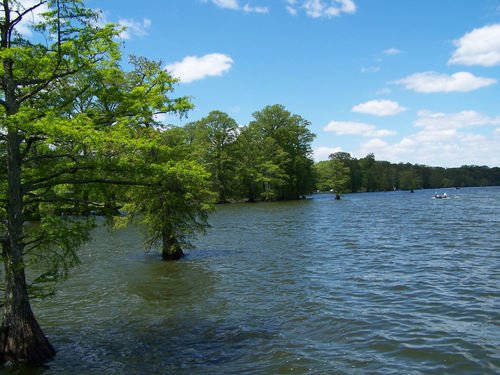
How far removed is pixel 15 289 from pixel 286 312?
8.24 m

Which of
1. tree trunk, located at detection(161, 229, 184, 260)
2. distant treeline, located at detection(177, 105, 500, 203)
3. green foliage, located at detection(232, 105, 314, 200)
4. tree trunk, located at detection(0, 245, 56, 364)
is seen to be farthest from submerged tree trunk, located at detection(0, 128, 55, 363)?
green foliage, located at detection(232, 105, 314, 200)

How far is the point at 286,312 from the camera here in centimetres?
1416

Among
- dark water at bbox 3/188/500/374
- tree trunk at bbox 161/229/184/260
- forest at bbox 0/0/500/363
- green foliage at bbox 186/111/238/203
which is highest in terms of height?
green foliage at bbox 186/111/238/203

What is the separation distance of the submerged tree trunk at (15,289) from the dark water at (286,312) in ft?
2.73

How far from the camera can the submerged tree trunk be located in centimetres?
920

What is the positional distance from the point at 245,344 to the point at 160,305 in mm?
5168

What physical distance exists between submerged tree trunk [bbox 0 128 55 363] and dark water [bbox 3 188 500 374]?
2.73 ft

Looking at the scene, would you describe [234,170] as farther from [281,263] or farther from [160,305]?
[160,305]

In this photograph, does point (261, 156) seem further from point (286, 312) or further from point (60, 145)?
point (60, 145)

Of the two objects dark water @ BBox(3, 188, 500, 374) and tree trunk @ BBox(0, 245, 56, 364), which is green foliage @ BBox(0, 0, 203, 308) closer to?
tree trunk @ BBox(0, 245, 56, 364)

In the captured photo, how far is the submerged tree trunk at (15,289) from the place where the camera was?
920 centimetres

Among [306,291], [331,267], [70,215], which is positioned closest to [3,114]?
[70,215]

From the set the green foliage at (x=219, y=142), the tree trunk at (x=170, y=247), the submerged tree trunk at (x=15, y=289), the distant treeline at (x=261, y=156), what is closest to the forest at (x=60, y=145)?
the submerged tree trunk at (x=15, y=289)

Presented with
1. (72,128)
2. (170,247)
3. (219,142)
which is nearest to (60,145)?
(72,128)
